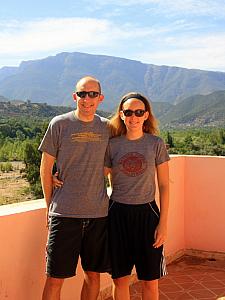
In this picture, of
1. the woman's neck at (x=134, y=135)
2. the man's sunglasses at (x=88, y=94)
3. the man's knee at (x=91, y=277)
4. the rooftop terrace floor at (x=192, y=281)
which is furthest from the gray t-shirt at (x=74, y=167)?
the rooftop terrace floor at (x=192, y=281)

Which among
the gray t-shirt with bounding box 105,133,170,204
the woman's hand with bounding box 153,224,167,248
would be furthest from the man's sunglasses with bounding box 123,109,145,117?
the woman's hand with bounding box 153,224,167,248

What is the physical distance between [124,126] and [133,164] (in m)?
0.23

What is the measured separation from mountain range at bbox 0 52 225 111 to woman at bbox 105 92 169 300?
452ft

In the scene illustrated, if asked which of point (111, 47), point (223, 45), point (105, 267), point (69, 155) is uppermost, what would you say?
point (111, 47)

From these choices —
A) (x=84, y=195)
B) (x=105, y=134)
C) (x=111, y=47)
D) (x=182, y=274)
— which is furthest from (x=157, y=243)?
(x=111, y=47)

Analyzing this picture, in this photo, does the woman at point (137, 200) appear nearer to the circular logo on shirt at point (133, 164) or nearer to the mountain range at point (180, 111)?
the circular logo on shirt at point (133, 164)

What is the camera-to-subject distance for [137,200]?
2178 mm

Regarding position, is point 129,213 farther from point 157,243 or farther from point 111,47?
point 111,47

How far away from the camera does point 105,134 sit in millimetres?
2186

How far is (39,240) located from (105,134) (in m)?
0.71

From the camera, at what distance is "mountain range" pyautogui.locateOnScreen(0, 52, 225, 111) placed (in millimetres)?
151625

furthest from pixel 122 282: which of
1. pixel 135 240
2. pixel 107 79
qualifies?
pixel 107 79

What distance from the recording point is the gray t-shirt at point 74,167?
206cm

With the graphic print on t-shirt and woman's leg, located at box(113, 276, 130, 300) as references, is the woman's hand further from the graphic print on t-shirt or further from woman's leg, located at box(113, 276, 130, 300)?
the graphic print on t-shirt
